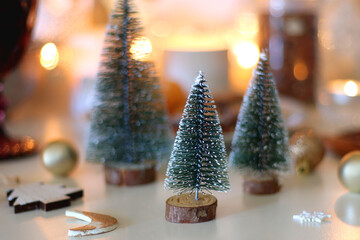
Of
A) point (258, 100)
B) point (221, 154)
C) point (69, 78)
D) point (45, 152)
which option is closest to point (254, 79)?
point (258, 100)

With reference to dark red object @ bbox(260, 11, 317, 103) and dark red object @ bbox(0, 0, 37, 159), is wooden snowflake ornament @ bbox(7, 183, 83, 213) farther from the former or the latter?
dark red object @ bbox(260, 11, 317, 103)

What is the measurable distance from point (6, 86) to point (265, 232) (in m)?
0.81

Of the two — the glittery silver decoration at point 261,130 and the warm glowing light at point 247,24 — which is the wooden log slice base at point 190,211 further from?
the warm glowing light at point 247,24

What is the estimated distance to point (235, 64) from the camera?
4.87 ft

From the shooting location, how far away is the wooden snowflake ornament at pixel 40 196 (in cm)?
58

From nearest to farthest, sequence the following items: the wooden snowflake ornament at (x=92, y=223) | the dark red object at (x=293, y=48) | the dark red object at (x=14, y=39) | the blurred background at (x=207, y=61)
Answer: the wooden snowflake ornament at (x=92, y=223) < the dark red object at (x=14, y=39) < the blurred background at (x=207, y=61) < the dark red object at (x=293, y=48)

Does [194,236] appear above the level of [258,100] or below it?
below

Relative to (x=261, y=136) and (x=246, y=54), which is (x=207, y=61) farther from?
(x=261, y=136)

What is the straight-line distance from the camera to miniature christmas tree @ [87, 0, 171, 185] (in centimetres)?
68

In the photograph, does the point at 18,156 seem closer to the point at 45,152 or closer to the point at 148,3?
the point at 45,152

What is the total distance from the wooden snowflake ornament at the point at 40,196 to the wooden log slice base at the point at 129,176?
66 mm

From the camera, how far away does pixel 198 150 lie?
0.54 m

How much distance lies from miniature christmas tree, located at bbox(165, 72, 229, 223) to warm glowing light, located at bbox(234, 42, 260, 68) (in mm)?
950

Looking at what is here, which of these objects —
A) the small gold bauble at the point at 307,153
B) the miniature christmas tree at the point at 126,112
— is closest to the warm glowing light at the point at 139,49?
the miniature christmas tree at the point at 126,112
